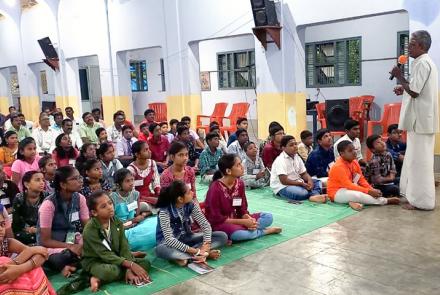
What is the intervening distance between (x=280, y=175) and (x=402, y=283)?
7.59 ft

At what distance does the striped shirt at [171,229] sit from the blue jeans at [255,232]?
13.7 inches

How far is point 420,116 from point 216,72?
10240 mm

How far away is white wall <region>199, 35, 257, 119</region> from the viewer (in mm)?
13086

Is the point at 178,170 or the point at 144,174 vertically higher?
the point at 178,170

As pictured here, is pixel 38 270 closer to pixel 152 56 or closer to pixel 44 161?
pixel 44 161

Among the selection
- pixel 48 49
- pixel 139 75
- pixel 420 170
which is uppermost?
pixel 48 49

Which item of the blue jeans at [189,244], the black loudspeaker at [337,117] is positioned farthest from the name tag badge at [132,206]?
the black loudspeaker at [337,117]

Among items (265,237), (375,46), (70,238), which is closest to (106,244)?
(70,238)

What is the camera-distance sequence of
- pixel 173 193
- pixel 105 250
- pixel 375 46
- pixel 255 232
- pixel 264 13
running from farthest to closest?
pixel 375 46
pixel 264 13
pixel 255 232
pixel 173 193
pixel 105 250

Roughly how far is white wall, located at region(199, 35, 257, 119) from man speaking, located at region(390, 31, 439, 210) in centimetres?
872

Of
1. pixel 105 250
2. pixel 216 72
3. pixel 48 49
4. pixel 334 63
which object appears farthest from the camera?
pixel 216 72

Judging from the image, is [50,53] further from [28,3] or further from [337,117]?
[337,117]

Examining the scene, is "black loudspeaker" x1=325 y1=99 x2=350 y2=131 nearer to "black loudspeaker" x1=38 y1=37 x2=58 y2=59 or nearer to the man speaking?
the man speaking

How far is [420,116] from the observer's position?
422 centimetres
